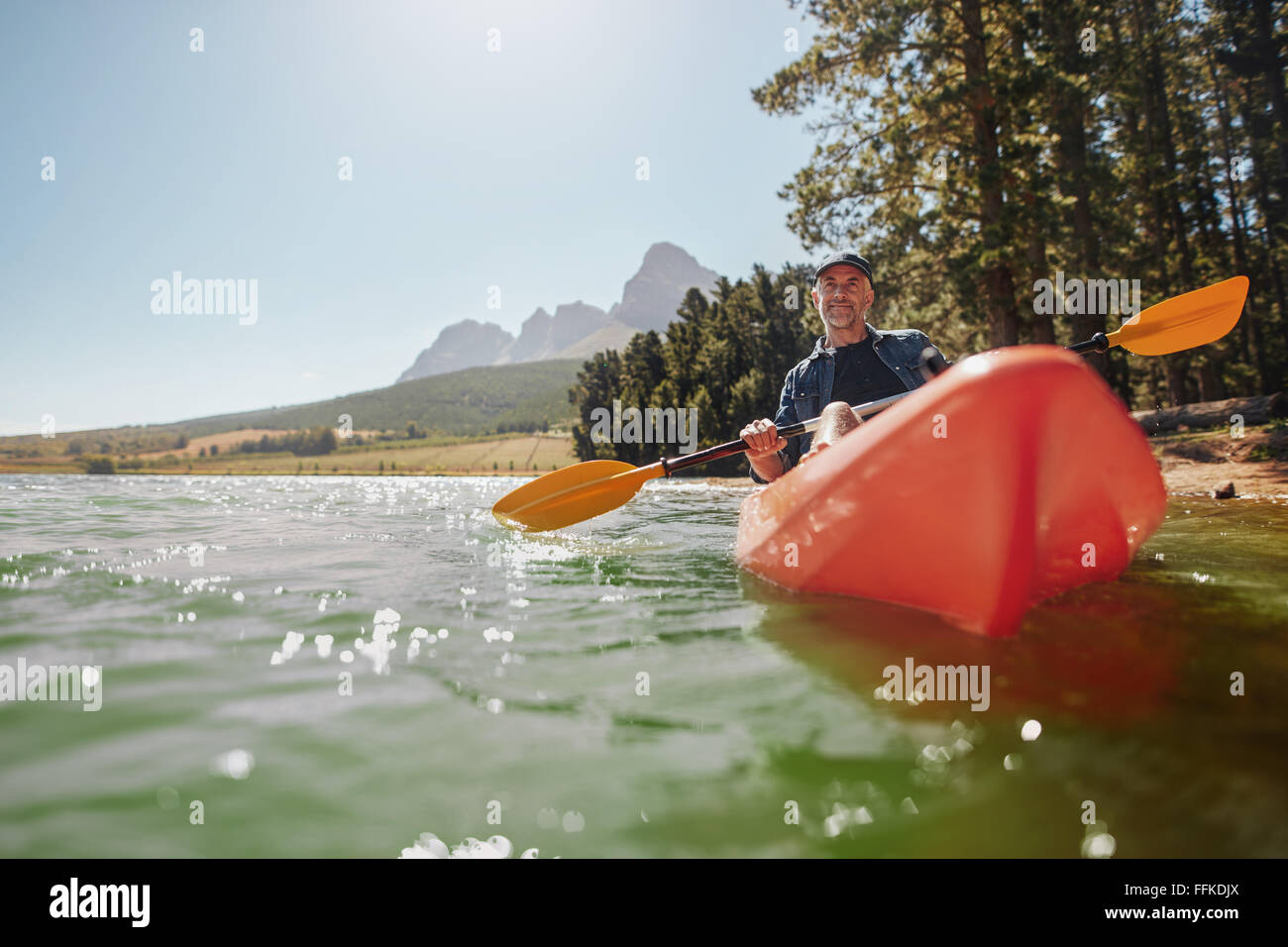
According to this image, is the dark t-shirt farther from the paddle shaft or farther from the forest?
the forest

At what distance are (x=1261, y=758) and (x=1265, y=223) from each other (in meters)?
36.7

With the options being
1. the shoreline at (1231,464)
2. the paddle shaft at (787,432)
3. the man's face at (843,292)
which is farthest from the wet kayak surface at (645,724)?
the shoreline at (1231,464)

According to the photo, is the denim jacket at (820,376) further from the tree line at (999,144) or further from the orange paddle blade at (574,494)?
the tree line at (999,144)

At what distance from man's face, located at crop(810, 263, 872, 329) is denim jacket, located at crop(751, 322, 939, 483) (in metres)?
0.33

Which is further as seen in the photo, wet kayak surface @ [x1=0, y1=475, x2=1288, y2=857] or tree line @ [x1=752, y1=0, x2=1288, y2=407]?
tree line @ [x1=752, y1=0, x2=1288, y2=407]

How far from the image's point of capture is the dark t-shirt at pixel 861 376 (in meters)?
5.55

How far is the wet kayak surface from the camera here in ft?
5.08

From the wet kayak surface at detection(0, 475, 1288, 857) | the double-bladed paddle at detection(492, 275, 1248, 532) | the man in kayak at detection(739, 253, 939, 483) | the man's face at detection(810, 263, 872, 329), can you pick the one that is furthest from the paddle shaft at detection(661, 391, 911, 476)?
the wet kayak surface at detection(0, 475, 1288, 857)

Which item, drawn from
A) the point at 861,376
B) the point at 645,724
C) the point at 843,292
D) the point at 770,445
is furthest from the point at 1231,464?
the point at 645,724

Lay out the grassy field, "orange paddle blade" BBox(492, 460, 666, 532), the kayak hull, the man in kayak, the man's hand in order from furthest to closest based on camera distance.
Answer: the grassy field
"orange paddle blade" BBox(492, 460, 666, 532)
the man in kayak
the man's hand
the kayak hull

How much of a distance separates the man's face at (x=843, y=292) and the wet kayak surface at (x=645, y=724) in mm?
2840

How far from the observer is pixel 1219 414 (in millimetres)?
12602

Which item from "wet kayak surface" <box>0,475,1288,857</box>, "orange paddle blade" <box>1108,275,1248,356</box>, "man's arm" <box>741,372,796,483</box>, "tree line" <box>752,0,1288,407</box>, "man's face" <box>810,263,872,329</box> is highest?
"tree line" <box>752,0,1288,407</box>
